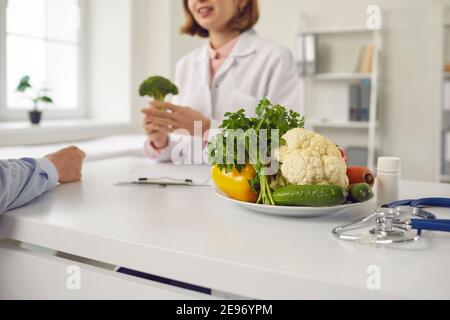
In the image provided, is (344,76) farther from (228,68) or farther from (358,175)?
(358,175)

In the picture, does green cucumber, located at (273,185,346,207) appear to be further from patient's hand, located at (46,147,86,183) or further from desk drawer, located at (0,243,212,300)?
patient's hand, located at (46,147,86,183)

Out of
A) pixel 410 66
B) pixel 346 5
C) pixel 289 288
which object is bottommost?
pixel 289 288

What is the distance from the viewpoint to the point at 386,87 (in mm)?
3842

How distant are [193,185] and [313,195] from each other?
1.48 feet

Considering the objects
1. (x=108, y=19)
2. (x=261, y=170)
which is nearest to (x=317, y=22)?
(x=108, y=19)

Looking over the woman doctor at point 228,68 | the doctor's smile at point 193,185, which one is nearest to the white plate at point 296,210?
the doctor's smile at point 193,185

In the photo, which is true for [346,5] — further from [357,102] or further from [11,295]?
[11,295]

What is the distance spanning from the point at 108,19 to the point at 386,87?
222 centimetres

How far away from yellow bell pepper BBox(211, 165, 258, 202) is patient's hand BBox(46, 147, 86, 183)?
1.56 ft

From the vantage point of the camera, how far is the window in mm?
2863

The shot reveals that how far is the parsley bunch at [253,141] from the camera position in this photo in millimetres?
804

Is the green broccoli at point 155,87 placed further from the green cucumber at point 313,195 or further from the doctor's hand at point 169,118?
the green cucumber at point 313,195
